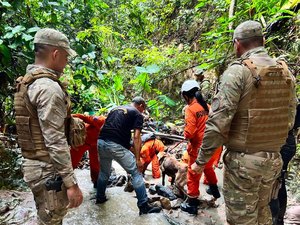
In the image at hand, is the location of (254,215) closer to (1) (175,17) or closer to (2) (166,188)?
(2) (166,188)

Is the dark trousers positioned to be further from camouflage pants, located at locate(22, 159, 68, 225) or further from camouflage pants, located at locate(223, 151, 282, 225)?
camouflage pants, located at locate(22, 159, 68, 225)

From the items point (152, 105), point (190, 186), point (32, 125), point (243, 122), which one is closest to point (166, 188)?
point (190, 186)

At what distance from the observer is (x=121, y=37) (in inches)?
343

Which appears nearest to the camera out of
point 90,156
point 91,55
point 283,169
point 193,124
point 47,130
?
point 47,130

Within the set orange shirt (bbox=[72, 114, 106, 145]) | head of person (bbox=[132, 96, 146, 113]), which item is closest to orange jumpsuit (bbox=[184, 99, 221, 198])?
head of person (bbox=[132, 96, 146, 113])

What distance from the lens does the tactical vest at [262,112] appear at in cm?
269

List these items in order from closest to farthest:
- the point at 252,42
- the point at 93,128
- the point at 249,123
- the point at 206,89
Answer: the point at 249,123 → the point at 252,42 → the point at 93,128 → the point at 206,89

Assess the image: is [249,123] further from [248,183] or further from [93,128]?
[93,128]

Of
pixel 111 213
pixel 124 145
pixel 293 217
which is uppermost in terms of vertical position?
pixel 124 145

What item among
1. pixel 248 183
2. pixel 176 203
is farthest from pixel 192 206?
pixel 248 183

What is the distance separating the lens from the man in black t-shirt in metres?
4.61

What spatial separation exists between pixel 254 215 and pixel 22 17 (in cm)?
420

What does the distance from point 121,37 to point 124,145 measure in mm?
4794

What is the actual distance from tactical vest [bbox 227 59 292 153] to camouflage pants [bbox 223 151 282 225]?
3.7 inches
